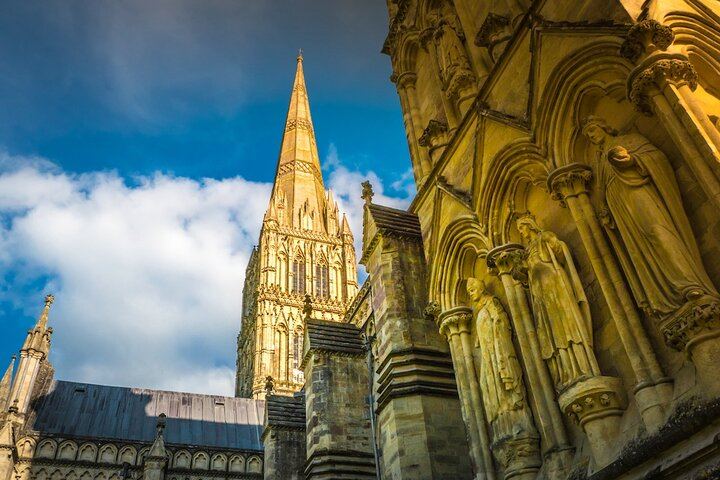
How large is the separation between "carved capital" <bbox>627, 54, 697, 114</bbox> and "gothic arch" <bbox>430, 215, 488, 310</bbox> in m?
3.16

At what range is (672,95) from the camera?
192 inches

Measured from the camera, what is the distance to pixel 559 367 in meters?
5.64

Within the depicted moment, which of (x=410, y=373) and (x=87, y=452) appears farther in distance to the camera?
(x=87, y=452)

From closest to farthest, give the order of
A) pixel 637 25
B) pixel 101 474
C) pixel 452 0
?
pixel 637 25 < pixel 452 0 < pixel 101 474

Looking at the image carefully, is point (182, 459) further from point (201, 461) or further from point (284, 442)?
point (284, 442)

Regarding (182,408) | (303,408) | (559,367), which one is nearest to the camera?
(559,367)

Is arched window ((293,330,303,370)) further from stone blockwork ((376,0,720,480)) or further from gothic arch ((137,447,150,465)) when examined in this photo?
stone blockwork ((376,0,720,480))

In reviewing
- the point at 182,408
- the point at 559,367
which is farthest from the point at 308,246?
the point at 559,367

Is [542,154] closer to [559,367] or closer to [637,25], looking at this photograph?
[637,25]

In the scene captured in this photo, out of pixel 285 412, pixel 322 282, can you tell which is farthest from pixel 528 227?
pixel 322 282

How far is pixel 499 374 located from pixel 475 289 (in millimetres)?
1316

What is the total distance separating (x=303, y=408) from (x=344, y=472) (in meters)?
6.72

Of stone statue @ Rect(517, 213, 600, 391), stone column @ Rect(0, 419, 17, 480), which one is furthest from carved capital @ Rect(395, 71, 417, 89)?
stone column @ Rect(0, 419, 17, 480)

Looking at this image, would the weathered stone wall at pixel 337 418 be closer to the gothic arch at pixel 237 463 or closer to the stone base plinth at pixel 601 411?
the stone base plinth at pixel 601 411
